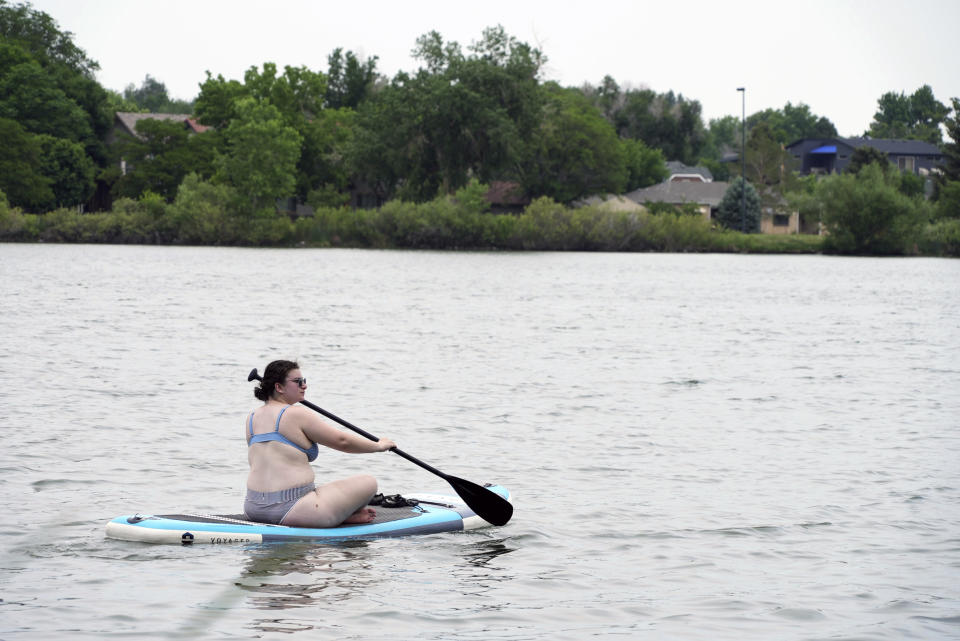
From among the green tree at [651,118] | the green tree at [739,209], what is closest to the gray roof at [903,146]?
the green tree at [651,118]

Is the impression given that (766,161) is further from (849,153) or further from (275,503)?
(275,503)

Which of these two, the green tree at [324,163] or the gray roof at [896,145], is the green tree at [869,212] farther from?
the gray roof at [896,145]

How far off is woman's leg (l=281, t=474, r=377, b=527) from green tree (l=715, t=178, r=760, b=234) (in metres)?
85.6

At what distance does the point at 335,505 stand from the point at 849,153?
152 meters

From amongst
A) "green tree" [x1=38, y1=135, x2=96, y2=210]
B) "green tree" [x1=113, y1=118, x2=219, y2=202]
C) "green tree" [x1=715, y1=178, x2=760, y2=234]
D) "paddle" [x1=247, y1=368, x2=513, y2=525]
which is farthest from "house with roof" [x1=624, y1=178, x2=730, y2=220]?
"paddle" [x1=247, y1=368, x2=513, y2=525]

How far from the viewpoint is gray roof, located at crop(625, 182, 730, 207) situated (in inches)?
4269

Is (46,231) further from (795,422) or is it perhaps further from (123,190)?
(795,422)

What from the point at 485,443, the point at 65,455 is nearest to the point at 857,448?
the point at 485,443

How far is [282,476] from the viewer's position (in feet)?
31.7

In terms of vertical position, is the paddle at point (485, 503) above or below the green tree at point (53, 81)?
below

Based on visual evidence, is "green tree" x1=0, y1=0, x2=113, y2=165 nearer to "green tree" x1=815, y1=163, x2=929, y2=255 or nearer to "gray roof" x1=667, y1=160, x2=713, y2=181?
"green tree" x1=815, y1=163, x2=929, y2=255

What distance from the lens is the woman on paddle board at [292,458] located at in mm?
9375

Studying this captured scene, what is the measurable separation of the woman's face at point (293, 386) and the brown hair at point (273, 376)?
0.09 ft

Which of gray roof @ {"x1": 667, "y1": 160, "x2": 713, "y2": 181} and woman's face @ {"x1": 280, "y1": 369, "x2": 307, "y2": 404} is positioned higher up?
gray roof @ {"x1": 667, "y1": 160, "x2": 713, "y2": 181}
